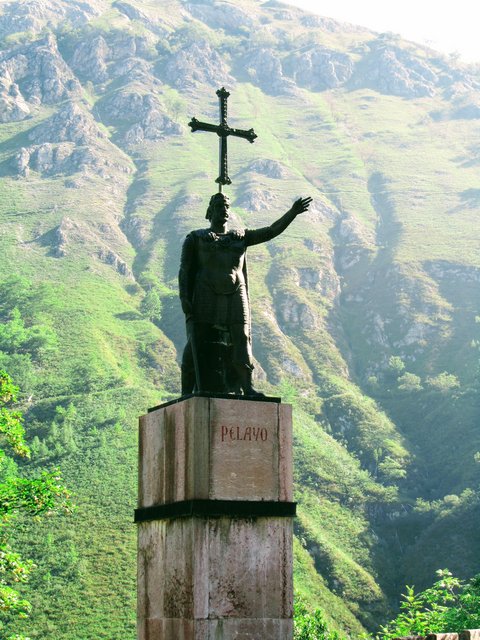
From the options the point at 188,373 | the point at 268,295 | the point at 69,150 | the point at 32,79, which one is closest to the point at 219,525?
the point at 188,373

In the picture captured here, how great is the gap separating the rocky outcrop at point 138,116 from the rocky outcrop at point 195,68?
40.9 ft

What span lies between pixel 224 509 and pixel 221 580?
0.69 m

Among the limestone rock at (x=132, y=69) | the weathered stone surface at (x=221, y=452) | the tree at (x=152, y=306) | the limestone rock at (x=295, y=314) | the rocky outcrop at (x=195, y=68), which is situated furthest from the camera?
the rocky outcrop at (x=195, y=68)

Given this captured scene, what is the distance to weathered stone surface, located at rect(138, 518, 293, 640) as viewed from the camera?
1014 cm

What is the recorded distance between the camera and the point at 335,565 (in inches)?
2477

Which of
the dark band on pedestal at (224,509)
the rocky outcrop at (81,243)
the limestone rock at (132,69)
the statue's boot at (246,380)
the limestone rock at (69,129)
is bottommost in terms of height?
the dark band on pedestal at (224,509)

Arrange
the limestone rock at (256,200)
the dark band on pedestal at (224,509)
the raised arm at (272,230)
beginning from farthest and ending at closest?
the limestone rock at (256,200)
the raised arm at (272,230)
the dark band on pedestal at (224,509)

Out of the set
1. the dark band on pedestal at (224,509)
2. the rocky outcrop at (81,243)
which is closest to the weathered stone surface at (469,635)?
the dark band on pedestal at (224,509)

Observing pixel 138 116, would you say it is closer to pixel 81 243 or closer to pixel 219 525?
pixel 81 243

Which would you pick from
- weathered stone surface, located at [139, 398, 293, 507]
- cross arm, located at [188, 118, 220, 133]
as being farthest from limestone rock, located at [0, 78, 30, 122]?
weathered stone surface, located at [139, 398, 293, 507]

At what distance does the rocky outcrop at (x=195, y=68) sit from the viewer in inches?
6786

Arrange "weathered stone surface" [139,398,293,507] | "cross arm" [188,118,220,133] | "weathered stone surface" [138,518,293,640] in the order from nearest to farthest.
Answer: "weathered stone surface" [138,518,293,640], "weathered stone surface" [139,398,293,507], "cross arm" [188,118,220,133]

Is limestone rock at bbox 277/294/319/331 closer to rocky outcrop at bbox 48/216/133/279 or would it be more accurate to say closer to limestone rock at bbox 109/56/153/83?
Answer: rocky outcrop at bbox 48/216/133/279

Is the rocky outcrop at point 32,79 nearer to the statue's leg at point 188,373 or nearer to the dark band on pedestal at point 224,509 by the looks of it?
the statue's leg at point 188,373
